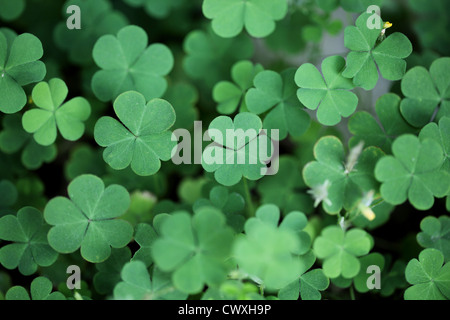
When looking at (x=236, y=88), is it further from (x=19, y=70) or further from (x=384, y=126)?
(x=19, y=70)

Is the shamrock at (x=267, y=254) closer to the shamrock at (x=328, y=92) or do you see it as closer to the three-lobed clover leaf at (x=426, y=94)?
the shamrock at (x=328, y=92)

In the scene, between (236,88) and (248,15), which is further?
(236,88)

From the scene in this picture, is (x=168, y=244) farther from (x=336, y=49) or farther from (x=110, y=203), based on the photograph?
(x=336, y=49)

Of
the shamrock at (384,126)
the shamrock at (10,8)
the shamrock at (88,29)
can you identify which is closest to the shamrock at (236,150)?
the shamrock at (384,126)

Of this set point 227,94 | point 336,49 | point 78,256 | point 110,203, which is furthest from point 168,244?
point 336,49

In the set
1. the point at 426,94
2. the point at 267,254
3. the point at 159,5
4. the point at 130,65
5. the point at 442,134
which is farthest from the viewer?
the point at 159,5

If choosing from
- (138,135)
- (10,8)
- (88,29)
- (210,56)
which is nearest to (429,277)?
(138,135)

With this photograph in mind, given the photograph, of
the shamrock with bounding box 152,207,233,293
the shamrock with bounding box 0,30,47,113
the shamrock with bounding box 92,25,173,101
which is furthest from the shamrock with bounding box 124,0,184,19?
the shamrock with bounding box 152,207,233,293
